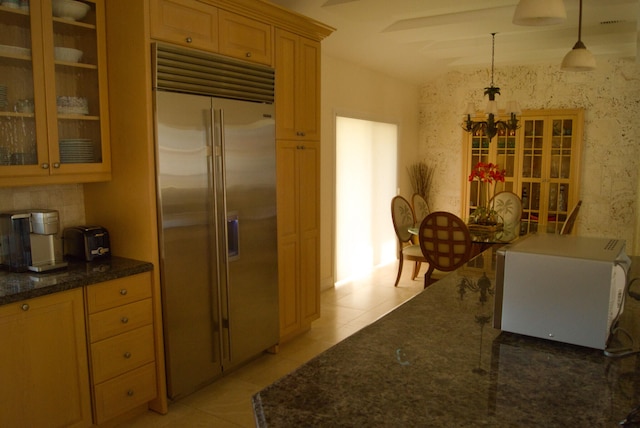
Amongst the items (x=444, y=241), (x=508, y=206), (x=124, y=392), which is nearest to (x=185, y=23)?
(x=124, y=392)

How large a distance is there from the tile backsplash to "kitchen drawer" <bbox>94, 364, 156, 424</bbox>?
3.12 ft

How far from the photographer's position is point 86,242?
2678 millimetres

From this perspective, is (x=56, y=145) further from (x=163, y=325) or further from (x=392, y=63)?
(x=392, y=63)

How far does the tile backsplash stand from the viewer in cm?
261

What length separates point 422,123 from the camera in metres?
7.46

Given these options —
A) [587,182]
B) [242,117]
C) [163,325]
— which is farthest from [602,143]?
[163,325]

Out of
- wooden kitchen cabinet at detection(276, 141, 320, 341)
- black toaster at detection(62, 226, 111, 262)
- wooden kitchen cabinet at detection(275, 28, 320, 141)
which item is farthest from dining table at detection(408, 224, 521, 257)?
black toaster at detection(62, 226, 111, 262)

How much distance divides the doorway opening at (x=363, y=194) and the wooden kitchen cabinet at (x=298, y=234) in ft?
5.46

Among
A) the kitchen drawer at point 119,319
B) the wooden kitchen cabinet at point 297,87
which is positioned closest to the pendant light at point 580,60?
the wooden kitchen cabinet at point 297,87

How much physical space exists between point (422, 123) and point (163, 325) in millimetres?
5703

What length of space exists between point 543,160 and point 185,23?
541cm

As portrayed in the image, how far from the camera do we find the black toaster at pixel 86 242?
2.69 m

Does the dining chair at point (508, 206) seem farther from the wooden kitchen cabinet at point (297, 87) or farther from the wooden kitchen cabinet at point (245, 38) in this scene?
the wooden kitchen cabinet at point (245, 38)

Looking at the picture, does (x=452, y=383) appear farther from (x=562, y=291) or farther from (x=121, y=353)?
(x=121, y=353)
